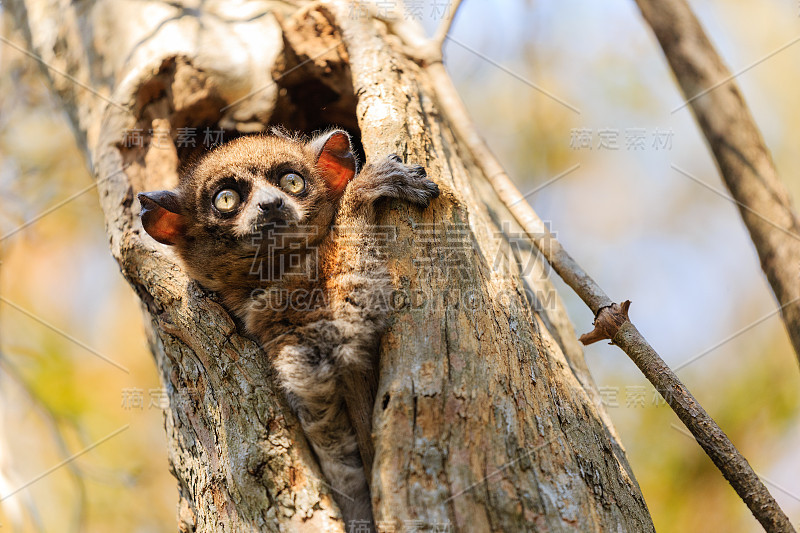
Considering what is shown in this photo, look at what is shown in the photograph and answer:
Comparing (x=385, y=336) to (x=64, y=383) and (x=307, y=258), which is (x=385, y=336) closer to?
(x=307, y=258)

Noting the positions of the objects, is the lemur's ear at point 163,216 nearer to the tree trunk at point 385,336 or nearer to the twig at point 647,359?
the tree trunk at point 385,336

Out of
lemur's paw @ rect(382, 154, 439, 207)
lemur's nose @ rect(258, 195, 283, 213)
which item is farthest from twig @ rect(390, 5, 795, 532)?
lemur's nose @ rect(258, 195, 283, 213)

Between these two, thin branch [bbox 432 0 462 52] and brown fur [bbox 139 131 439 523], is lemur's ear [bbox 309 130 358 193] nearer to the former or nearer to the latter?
brown fur [bbox 139 131 439 523]

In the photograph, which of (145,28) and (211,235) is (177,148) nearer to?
(145,28)

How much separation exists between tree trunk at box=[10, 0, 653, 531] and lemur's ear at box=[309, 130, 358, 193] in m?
0.17

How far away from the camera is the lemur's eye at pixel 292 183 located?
3.16m

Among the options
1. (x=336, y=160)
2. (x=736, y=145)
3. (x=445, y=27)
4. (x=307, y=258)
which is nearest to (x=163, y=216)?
(x=307, y=258)

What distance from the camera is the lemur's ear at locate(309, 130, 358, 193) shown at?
11.1 ft

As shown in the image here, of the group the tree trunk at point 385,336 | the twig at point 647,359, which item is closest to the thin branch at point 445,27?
the tree trunk at point 385,336

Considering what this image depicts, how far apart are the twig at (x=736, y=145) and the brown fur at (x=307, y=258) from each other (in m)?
2.43

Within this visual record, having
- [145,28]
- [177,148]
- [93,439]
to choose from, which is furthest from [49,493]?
[145,28]

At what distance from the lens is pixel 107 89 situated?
14.1ft

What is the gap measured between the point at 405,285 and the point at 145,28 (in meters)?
2.83

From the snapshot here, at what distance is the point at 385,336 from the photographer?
2598 mm
